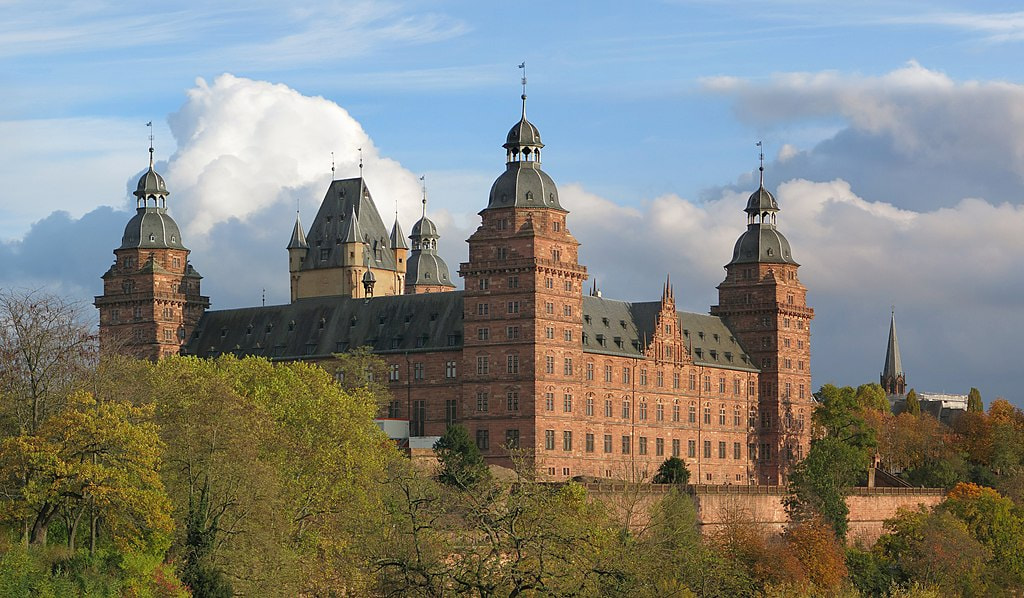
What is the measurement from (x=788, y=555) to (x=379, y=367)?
46.8 m

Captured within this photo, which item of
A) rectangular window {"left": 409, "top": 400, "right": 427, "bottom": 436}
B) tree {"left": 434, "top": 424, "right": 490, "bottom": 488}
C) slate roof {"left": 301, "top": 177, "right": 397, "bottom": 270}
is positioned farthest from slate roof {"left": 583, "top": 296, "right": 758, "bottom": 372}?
slate roof {"left": 301, "top": 177, "right": 397, "bottom": 270}

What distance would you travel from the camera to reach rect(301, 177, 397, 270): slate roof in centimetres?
18300

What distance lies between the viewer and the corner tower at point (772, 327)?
17225 cm

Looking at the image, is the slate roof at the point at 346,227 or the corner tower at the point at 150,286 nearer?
the corner tower at the point at 150,286

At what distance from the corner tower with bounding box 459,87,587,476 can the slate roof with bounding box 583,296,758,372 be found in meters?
8.66

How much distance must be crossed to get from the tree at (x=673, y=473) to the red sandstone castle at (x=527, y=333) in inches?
97.8

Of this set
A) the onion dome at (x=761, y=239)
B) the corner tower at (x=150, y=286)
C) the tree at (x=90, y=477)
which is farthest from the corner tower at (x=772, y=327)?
the tree at (x=90, y=477)

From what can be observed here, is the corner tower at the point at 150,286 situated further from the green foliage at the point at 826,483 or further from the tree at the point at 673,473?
the green foliage at the point at 826,483

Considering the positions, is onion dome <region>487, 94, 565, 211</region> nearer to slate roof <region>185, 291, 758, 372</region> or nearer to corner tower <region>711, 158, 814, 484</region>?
slate roof <region>185, 291, 758, 372</region>

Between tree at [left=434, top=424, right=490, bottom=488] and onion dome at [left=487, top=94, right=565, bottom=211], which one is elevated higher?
onion dome at [left=487, top=94, right=565, bottom=211]

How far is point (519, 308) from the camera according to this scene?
464 feet

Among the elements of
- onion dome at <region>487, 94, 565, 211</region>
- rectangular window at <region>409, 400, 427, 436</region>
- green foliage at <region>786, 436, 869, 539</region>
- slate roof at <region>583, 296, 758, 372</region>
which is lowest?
green foliage at <region>786, 436, 869, 539</region>

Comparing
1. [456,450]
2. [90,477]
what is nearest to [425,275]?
[456,450]

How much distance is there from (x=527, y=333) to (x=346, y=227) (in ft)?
156
